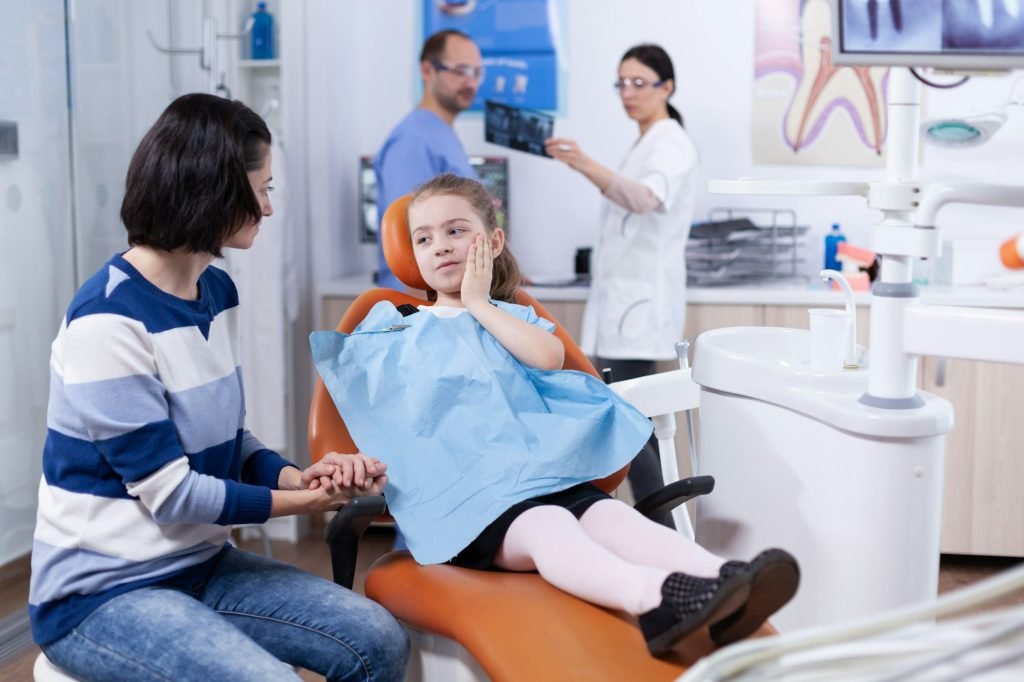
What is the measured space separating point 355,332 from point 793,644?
3.65 feet

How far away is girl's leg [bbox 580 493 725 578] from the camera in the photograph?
4.49 ft

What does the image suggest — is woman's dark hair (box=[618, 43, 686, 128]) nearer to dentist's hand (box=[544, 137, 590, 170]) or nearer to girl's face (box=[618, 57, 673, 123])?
girl's face (box=[618, 57, 673, 123])

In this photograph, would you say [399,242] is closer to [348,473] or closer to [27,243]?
[348,473]

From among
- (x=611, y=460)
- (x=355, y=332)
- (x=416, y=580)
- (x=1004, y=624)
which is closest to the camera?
(x=1004, y=624)

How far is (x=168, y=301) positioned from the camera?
1458mm

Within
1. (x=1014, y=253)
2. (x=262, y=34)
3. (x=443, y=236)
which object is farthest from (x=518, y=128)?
(x=1014, y=253)

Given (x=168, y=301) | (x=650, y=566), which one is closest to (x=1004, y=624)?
(x=650, y=566)

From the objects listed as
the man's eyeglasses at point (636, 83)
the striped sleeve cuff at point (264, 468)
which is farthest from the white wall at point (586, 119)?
the striped sleeve cuff at point (264, 468)

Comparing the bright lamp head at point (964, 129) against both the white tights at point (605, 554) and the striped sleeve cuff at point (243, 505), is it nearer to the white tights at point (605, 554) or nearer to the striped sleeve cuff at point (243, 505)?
the white tights at point (605, 554)

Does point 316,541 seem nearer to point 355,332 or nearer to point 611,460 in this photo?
point 355,332

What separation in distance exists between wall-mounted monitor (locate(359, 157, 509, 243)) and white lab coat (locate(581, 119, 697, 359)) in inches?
25.6

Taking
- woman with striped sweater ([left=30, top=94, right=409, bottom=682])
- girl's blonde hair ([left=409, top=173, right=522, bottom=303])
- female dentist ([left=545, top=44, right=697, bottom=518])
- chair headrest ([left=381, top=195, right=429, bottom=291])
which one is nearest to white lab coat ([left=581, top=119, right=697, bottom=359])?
female dentist ([left=545, top=44, right=697, bottom=518])

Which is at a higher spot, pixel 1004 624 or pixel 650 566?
pixel 1004 624

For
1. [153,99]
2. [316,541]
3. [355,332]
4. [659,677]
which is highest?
[153,99]
